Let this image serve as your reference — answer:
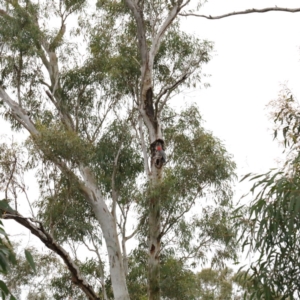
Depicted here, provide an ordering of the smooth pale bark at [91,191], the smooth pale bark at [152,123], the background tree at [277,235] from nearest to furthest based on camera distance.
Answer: the background tree at [277,235] → the smooth pale bark at [152,123] → the smooth pale bark at [91,191]

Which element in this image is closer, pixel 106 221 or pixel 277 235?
pixel 277 235

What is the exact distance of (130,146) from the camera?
33.6 feet

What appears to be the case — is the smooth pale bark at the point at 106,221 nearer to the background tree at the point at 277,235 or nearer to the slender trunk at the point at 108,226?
the slender trunk at the point at 108,226

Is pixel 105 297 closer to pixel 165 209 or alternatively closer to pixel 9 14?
pixel 165 209

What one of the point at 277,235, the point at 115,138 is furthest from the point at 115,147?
the point at 277,235

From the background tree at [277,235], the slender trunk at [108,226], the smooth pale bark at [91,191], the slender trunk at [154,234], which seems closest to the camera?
the background tree at [277,235]

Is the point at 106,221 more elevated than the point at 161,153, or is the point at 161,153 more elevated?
the point at 161,153

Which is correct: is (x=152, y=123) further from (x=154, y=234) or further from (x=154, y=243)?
(x=154, y=243)

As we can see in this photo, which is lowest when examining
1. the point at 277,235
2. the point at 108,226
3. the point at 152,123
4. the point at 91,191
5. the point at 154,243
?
the point at 277,235

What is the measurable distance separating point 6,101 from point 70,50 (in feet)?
5.78

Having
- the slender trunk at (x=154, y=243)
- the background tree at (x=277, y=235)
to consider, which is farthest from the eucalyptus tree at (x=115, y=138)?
the background tree at (x=277, y=235)

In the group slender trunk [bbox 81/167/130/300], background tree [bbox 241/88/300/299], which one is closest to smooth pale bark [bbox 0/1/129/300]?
slender trunk [bbox 81/167/130/300]

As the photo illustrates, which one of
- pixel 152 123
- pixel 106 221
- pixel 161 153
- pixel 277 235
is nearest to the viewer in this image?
pixel 277 235

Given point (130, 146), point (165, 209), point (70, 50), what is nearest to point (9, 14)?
point (70, 50)
